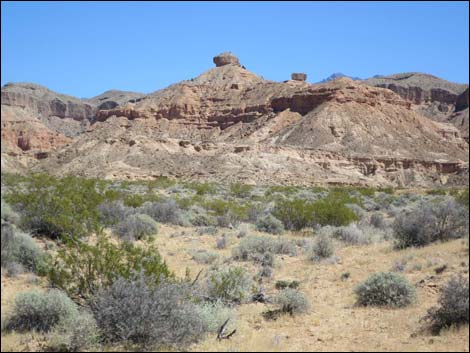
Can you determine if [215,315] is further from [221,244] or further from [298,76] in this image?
[298,76]

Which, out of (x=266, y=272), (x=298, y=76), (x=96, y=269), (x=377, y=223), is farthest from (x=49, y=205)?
(x=298, y=76)

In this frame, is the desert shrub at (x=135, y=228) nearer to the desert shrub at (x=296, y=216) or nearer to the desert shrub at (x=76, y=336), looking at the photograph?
the desert shrub at (x=296, y=216)

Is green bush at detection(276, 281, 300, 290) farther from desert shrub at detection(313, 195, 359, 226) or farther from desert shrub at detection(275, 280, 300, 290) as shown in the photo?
desert shrub at detection(313, 195, 359, 226)

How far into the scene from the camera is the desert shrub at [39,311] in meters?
7.46

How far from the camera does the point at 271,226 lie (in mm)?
19938

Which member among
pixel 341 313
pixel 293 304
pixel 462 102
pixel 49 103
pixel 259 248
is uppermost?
pixel 49 103

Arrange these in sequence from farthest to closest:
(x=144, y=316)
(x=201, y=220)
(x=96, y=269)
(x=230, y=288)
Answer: (x=201, y=220)
(x=230, y=288)
(x=96, y=269)
(x=144, y=316)

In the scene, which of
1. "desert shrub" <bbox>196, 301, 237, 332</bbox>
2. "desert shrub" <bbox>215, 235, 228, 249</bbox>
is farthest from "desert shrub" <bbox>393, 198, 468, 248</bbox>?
"desert shrub" <bbox>196, 301, 237, 332</bbox>

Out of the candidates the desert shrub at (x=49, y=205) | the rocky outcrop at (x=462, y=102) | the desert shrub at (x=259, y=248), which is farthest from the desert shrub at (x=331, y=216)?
the rocky outcrop at (x=462, y=102)

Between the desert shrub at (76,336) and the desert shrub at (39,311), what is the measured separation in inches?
17.8

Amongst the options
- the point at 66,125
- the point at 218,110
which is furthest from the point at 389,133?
the point at 66,125

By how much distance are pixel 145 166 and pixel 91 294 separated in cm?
6021

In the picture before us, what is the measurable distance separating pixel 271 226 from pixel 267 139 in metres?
67.4

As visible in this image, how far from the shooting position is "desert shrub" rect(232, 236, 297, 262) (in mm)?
14406
